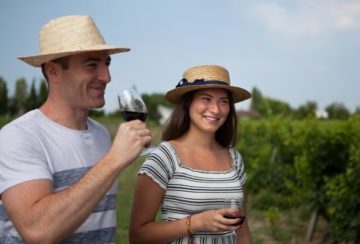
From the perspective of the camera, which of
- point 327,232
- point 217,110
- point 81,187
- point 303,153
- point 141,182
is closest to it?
point 81,187

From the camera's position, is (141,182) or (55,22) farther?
(141,182)

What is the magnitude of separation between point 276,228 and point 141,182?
18.1ft

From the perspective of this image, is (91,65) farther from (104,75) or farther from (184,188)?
(184,188)

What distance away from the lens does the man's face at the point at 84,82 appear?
210 cm

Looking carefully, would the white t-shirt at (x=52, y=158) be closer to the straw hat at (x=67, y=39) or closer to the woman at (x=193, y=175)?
the straw hat at (x=67, y=39)

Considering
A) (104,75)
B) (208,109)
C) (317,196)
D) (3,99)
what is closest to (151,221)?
(208,109)

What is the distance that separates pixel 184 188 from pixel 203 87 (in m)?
0.68

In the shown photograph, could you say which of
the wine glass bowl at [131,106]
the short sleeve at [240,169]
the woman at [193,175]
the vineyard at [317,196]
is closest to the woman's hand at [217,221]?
the woman at [193,175]

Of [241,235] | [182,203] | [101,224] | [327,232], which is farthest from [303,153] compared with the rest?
[101,224]

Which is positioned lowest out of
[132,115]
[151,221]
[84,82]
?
[151,221]

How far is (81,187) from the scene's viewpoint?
5.76ft

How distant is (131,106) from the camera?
2.15m

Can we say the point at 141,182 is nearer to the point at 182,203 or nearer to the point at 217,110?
the point at 182,203

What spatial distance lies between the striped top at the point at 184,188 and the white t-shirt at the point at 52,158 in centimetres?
46
